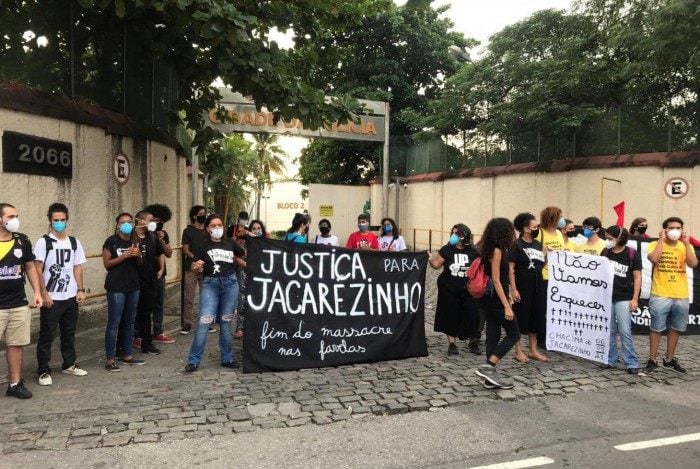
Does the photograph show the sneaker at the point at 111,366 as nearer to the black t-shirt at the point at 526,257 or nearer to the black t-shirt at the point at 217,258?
the black t-shirt at the point at 217,258

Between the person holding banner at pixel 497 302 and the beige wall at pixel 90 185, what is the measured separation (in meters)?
5.38

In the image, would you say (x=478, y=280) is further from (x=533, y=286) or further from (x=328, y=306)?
(x=328, y=306)

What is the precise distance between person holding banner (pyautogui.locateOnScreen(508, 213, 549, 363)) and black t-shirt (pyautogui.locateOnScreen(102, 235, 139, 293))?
417cm

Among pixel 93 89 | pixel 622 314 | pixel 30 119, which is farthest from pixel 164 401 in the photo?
pixel 93 89

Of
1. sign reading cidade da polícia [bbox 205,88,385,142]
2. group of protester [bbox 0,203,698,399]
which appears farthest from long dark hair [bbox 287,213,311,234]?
sign reading cidade da polícia [bbox 205,88,385,142]

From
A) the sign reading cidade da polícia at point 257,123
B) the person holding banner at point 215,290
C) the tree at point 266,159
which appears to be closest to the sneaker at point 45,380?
the person holding banner at point 215,290

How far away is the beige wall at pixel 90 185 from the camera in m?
7.13

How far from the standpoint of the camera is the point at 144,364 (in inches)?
252

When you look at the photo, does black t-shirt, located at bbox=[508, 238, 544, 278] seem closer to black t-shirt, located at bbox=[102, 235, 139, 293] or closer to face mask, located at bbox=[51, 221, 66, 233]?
black t-shirt, located at bbox=[102, 235, 139, 293]

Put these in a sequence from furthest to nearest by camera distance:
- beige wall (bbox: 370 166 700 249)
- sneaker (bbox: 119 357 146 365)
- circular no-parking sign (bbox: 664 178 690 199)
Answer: beige wall (bbox: 370 166 700 249), circular no-parking sign (bbox: 664 178 690 199), sneaker (bbox: 119 357 146 365)

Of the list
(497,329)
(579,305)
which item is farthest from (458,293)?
(579,305)

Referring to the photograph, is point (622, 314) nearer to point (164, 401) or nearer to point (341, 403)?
point (341, 403)

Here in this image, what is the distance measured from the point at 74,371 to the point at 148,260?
1.48 metres

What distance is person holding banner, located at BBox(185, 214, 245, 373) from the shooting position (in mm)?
6090
